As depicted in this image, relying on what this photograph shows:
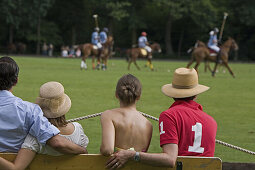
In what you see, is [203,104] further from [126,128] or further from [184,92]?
[126,128]

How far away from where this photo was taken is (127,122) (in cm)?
410

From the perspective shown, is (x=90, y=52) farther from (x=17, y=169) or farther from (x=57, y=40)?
(x=57, y=40)

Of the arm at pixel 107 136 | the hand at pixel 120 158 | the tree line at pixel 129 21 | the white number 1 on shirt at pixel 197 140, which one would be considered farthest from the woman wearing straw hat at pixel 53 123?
the tree line at pixel 129 21

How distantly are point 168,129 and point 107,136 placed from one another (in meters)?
0.48

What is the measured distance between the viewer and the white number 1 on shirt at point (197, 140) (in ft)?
13.2

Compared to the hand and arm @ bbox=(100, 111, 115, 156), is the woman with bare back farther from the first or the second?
the hand

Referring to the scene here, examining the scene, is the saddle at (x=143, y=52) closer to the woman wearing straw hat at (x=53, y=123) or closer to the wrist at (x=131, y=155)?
the woman wearing straw hat at (x=53, y=123)

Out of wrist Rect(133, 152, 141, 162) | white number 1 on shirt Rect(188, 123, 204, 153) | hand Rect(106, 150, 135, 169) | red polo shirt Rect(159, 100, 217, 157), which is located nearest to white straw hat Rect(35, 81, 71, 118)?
hand Rect(106, 150, 135, 169)

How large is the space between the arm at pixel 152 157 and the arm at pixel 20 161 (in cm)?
57

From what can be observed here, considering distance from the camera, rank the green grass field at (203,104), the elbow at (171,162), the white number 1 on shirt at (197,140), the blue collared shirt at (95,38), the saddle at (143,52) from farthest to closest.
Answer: the saddle at (143,52) → the blue collared shirt at (95,38) → the green grass field at (203,104) → the white number 1 on shirt at (197,140) → the elbow at (171,162)

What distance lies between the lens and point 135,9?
233ft

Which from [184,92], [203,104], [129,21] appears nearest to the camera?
[184,92]

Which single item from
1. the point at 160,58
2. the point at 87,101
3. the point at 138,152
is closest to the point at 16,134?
the point at 138,152

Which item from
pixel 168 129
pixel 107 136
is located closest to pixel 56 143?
pixel 107 136
